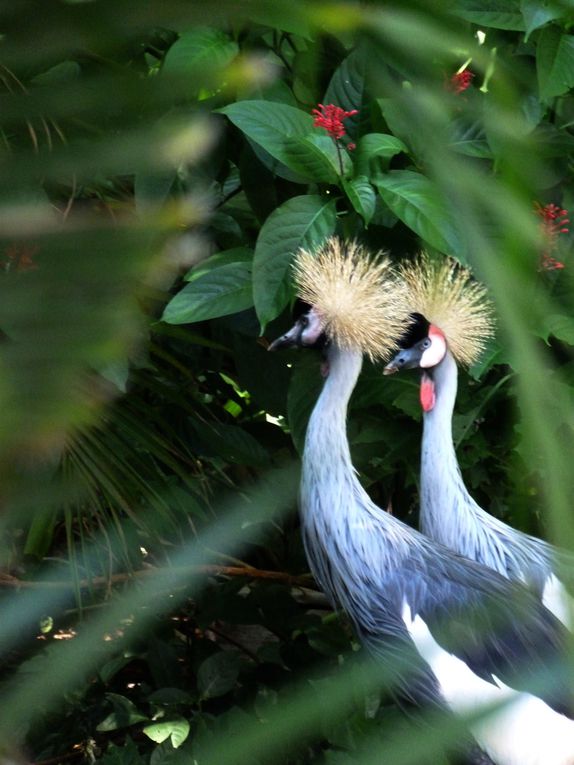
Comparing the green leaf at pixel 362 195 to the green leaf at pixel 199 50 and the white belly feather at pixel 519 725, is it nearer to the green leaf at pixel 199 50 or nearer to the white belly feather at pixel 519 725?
the green leaf at pixel 199 50

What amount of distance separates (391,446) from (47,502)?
1.85m

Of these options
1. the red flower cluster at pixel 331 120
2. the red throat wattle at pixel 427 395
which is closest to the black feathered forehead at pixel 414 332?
the red throat wattle at pixel 427 395

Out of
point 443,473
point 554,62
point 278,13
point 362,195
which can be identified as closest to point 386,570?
point 443,473

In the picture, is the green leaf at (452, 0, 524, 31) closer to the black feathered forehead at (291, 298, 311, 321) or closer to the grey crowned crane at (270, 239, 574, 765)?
the grey crowned crane at (270, 239, 574, 765)

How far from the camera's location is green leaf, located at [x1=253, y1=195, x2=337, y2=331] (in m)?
1.67

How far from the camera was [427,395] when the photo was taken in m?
1.91

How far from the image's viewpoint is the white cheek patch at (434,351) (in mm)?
1960

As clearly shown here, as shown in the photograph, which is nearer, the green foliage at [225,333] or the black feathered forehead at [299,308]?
the green foliage at [225,333]

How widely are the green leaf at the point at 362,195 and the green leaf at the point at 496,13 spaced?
10.7 inches

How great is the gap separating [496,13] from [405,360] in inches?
24.0

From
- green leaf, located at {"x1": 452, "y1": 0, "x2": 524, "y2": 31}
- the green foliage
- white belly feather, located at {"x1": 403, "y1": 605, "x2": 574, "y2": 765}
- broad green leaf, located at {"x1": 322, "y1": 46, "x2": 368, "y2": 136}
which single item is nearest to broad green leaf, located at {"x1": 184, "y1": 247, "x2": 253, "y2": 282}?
the green foliage

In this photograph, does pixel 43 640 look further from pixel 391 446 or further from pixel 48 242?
pixel 48 242

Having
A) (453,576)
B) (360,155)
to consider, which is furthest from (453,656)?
(360,155)

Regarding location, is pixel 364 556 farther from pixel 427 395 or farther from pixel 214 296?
pixel 214 296
